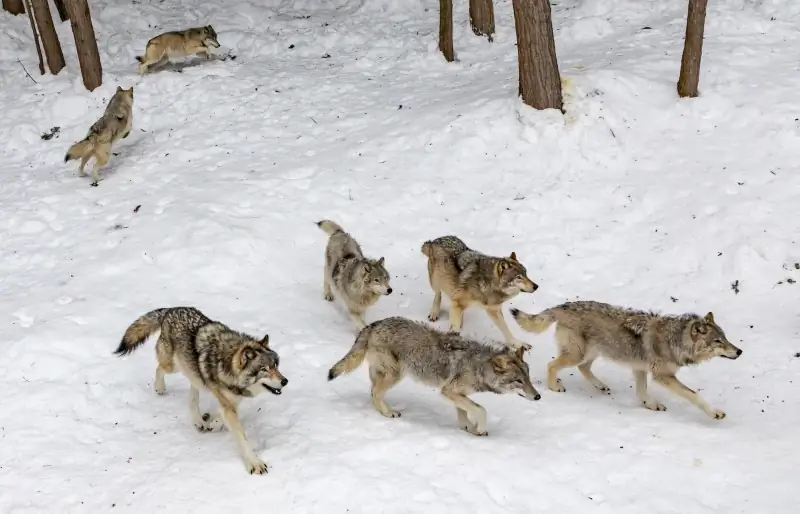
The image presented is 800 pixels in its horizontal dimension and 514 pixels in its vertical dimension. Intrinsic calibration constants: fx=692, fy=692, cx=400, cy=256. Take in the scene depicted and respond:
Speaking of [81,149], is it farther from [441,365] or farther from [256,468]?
[441,365]

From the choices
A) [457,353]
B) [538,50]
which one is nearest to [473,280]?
[457,353]

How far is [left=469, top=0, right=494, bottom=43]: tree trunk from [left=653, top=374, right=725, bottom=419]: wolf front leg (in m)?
12.0

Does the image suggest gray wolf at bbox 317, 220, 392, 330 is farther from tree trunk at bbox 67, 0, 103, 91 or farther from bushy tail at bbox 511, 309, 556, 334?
tree trunk at bbox 67, 0, 103, 91

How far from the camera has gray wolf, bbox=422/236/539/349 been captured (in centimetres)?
988

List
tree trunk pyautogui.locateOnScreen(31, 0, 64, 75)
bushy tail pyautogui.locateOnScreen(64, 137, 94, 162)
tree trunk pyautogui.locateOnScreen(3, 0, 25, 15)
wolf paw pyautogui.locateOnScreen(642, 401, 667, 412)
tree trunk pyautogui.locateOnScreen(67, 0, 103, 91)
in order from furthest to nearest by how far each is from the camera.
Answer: tree trunk pyautogui.locateOnScreen(3, 0, 25, 15)
tree trunk pyautogui.locateOnScreen(31, 0, 64, 75)
tree trunk pyautogui.locateOnScreen(67, 0, 103, 91)
bushy tail pyautogui.locateOnScreen(64, 137, 94, 162)
wolf paw pyautogui.locateOnScreen(642, 401, 667, 412)

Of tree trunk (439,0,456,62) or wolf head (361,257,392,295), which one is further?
tree trunk (439,0,456,62)

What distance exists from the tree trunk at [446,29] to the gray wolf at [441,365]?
10.7m

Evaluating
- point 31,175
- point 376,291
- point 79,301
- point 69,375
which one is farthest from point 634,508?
point 31,175

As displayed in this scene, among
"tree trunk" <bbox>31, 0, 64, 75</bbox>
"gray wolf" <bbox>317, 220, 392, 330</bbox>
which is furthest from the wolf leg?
"tree trunk" <bbox>31, 0, 64, 75</bbox>

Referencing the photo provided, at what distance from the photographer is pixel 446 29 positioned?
17375 millimetres

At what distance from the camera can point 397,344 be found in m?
8.44

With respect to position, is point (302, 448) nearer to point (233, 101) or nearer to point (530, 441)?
point (530, 441)

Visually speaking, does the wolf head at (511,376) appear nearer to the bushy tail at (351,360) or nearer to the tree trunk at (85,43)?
the bushy tail at (351,360)

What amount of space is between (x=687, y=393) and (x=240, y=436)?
5.25 m
